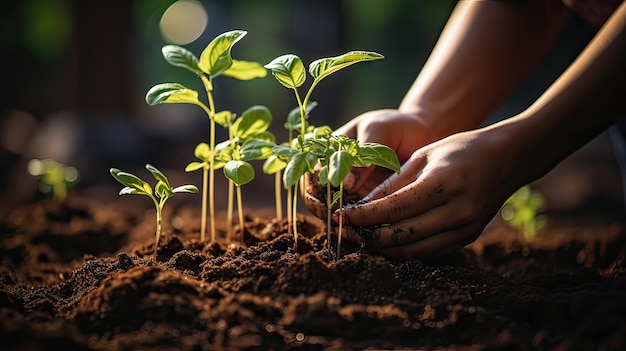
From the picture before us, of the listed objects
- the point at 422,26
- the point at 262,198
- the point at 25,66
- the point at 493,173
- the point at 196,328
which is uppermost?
the point at 422,26

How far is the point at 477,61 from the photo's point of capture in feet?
6.46

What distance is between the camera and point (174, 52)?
1.46 m

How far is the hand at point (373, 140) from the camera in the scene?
58.1 inches

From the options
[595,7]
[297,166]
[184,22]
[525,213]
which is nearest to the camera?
[297,166]

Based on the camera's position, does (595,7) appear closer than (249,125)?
No

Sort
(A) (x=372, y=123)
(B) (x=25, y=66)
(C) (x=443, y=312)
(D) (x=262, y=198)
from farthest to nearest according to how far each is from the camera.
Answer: (B) (x=25, y=66)
(D) (x=262, y=198)
(A) (x=372, y=123)
(C) (x=443, y=312)

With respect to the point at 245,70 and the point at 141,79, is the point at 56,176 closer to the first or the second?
the point at 245,70

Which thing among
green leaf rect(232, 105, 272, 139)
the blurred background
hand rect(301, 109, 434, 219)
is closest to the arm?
hand rect(301, 109, 434, 219)

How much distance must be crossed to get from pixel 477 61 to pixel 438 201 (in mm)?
813

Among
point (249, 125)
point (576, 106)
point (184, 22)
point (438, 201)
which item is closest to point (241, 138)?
point (249, 125)

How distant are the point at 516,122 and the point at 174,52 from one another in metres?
0.81

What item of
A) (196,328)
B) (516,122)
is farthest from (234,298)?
(516,122)

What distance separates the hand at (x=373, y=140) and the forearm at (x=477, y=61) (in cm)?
15

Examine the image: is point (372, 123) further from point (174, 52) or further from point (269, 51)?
point (269, 51)
